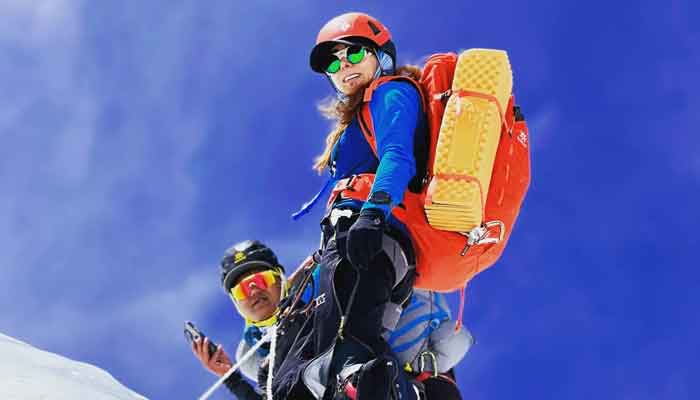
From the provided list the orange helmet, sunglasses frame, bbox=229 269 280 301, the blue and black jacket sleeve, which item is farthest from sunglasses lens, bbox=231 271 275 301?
the blue and black jacket sleeve

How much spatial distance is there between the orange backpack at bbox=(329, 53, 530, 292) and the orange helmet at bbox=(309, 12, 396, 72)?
1.45ft

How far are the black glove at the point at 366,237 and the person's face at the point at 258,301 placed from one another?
2969 mm

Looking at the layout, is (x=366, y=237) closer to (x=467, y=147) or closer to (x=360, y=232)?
(x=360, y=232)

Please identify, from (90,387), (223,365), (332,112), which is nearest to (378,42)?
(332,112)

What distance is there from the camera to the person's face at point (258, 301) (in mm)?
7930

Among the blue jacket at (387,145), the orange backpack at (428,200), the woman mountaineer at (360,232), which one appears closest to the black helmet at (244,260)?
the blue jacket at (387,145)

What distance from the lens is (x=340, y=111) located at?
621 centimetres

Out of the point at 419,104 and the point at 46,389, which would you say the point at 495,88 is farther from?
the point at 46,389

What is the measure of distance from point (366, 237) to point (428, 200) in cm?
63

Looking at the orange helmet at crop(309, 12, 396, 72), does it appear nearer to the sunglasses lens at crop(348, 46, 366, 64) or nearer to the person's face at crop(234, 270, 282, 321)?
the sunglasses lens at crop(348, 46, 366, 64)

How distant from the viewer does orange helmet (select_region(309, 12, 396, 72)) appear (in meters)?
6.11

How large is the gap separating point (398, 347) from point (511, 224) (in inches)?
52.6

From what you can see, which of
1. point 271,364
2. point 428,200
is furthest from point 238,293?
point 428,200

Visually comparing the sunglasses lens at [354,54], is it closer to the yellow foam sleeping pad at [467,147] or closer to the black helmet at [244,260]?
the yellow foam sleeping pad at [467,147]
